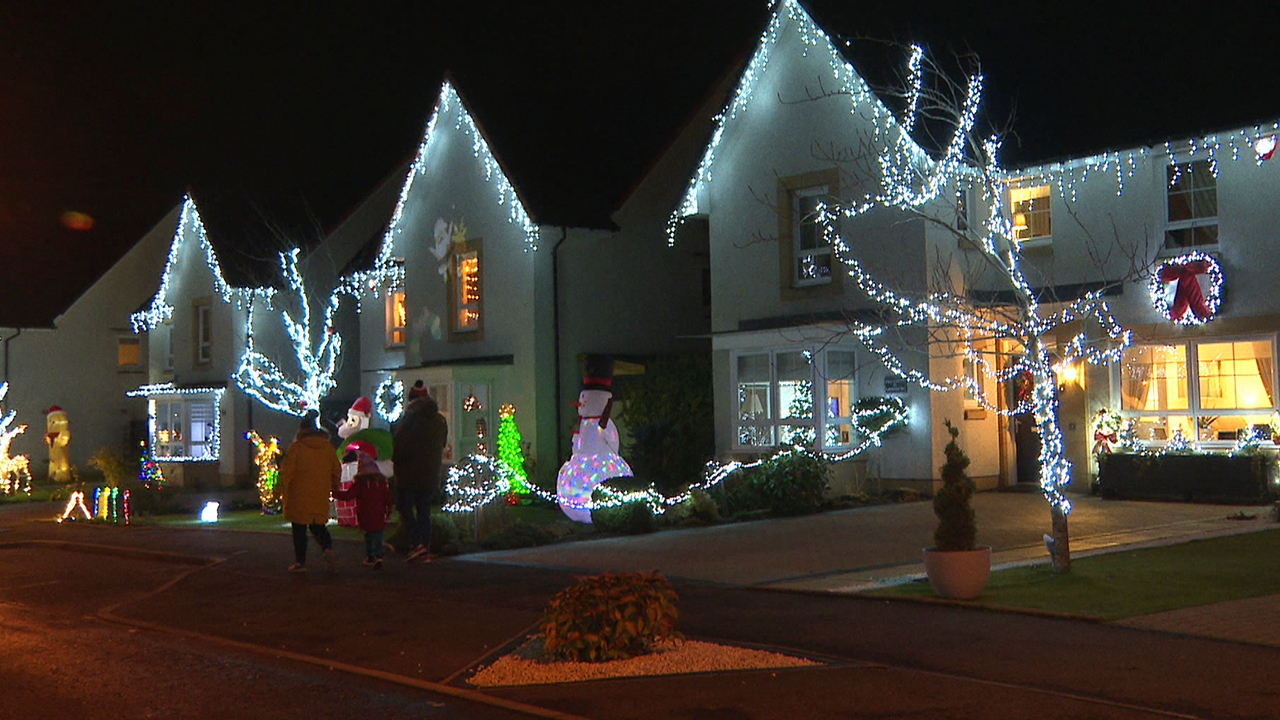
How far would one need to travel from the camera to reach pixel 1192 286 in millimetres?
18125

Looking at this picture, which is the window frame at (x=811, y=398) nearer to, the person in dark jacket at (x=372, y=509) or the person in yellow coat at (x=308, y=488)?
the person in dark jacket at (x=372, y=509)

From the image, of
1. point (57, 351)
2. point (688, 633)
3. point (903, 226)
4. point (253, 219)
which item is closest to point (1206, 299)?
point (903, 226)

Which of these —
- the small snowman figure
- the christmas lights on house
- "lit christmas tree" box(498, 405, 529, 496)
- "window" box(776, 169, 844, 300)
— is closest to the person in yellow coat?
the small snowman figure

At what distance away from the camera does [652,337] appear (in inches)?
1080

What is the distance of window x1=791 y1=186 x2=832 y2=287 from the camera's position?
21.6m

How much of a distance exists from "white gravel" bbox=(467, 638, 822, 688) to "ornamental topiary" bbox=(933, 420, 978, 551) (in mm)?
2697

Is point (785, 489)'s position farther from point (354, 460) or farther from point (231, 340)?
point (231, 340)

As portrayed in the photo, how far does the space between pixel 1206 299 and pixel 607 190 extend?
43.5ft

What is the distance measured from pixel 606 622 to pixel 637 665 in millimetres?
373

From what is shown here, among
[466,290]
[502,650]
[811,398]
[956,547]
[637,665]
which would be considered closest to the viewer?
[637,665]

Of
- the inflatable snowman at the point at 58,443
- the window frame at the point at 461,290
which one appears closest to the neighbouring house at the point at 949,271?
the window frame at the point at 461,290

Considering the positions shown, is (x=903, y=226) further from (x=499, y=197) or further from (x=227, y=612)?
(x=227, y=612)

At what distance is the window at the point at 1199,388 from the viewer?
59.3 ft

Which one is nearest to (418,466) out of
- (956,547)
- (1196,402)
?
(956,547)
